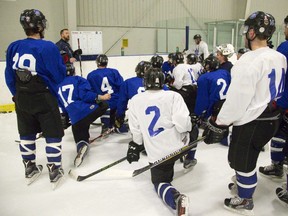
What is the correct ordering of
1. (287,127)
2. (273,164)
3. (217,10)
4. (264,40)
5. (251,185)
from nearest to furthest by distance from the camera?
(264,40)
(251,185)
(287,127)
(273,164)
(217,10)

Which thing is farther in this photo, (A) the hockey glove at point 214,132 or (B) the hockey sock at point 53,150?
(B) the hockey sock at point 53,150

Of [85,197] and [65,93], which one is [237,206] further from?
[65,93]

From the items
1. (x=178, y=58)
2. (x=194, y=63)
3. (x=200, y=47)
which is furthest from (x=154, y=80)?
(x=200, y=47)

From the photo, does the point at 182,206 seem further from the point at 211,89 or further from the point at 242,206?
the point at 211,89

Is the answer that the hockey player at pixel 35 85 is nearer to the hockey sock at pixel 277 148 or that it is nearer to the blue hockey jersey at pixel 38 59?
the blue hockey jersey at pixel 38 59

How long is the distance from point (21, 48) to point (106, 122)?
1.63 meters

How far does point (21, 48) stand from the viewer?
2.05 meters

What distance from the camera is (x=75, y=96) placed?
267cm

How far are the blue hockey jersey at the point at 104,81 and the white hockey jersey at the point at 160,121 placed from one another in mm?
1394

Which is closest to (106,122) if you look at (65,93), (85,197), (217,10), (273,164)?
(65,93)

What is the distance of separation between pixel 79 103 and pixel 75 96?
76mm

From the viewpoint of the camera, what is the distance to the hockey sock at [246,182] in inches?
67.8

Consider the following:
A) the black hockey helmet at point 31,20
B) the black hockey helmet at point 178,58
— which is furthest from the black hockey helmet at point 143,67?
the black hockey helmet at point 178,58

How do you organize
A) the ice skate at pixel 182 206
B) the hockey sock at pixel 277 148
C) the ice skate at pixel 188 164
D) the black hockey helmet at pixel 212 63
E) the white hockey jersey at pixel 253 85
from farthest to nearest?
the black hockey helmet at pixel 212 63
the ice skate at pixel 188 164
the hockey sock at pixel 277 148
the ice skate at pixel 182 206
the white hockey jersey at pixel 253 85
